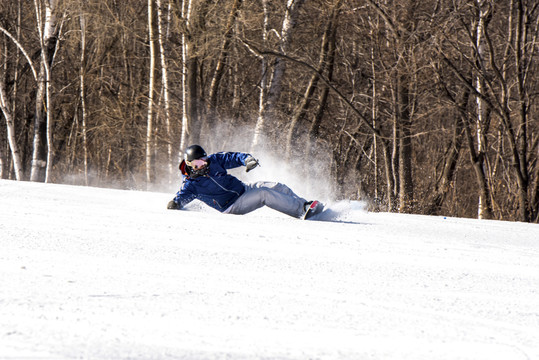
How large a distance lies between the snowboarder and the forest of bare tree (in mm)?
6824

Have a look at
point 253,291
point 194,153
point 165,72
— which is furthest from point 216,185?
point 165,72

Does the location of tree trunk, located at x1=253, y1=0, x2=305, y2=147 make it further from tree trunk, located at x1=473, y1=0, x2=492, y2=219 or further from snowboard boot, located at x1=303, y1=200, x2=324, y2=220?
snowboard boot, located at x1=303, y1=200, x2=324, y2=220

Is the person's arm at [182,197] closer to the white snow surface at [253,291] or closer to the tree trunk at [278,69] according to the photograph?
the white snow surface at [253,291]

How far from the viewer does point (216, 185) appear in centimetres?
636

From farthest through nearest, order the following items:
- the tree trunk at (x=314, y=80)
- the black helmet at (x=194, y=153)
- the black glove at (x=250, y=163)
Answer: the tree trunk at (x=314, y=80) → the black helmet at (x=194, y=153) → the black glove at (x=250, y=163)

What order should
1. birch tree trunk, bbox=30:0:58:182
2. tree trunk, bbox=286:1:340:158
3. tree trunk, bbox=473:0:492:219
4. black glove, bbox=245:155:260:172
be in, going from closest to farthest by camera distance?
1. black glove, bbox=245:155:260:172
2. tree trunk, bbox=473:0:492:219
3. tree trunk, bbox=286:1:340:158
4. birch tree trunk, bbox=30:0:58:182

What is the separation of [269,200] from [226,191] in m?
0.46

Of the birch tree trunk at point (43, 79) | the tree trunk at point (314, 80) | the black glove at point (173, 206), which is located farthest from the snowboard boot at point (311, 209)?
the birch tree trunk at point (43, 79)

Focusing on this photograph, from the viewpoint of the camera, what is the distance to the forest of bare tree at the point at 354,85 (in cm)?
1245

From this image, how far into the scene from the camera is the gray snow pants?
6250 millimetres

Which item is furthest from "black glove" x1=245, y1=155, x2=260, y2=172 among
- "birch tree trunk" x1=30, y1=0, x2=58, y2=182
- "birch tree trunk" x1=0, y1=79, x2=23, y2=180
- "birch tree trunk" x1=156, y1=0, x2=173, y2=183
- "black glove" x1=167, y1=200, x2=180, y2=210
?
"birch tree trunk" x1=0, y1=79, x2=23, y2=180

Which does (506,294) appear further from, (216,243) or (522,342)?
(216,243)

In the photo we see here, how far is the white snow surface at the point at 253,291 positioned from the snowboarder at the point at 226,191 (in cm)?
93

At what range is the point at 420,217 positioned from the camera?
6883 millimetres
